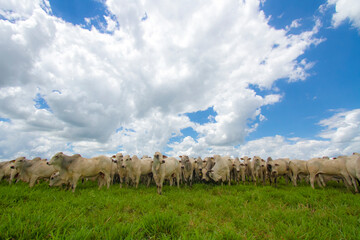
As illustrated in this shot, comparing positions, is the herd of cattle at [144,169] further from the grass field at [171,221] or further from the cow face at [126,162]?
the grass field at [171,221]

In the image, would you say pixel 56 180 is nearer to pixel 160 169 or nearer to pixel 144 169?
pixel 144 169

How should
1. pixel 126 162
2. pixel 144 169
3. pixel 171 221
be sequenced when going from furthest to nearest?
pixel 144 169, pixel 126 162, pixel 171 221

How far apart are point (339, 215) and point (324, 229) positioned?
6.13 feet

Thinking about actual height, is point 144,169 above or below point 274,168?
below

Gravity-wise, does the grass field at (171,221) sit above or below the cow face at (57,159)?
below

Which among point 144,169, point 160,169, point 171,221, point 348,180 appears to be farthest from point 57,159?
point 348,180

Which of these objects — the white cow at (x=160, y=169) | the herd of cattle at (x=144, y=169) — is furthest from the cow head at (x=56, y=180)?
the white cow at (x=160, y=169)

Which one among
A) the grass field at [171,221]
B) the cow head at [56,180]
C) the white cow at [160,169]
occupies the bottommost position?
the grass field at [171,221]

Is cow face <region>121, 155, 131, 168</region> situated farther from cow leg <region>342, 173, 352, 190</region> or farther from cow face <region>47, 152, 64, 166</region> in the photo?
cow leg <region>342, 173, 352, 190</region>

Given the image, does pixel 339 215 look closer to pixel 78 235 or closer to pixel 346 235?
pixel 346 235

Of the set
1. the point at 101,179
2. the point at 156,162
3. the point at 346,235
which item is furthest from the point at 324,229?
the point at 101,179

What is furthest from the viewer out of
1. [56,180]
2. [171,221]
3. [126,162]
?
[126,162]

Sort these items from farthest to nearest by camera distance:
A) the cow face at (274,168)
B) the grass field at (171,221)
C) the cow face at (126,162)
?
the cow face at (274,168) < the cow face at (126,162) < the grass field at (171,221)

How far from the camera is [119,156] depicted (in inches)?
556
